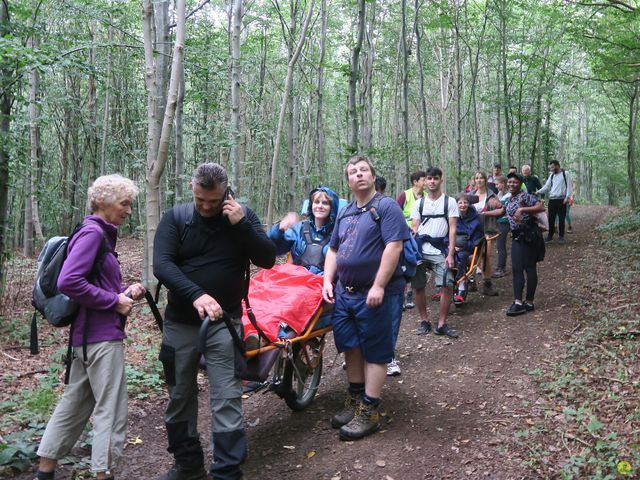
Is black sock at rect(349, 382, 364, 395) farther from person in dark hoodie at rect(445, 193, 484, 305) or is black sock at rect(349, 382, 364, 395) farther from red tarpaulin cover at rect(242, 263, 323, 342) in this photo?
person in dark hoodie at rect(445, 193, 484, 305)

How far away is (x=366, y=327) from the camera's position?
387 cm

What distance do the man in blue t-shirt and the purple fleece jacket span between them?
1.59m

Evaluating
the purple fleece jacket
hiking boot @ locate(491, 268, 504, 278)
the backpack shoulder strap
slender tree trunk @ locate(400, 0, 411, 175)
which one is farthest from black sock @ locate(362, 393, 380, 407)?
slender tree trunk @ locate(400, 0, 411, 175)

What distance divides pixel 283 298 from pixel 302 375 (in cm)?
88

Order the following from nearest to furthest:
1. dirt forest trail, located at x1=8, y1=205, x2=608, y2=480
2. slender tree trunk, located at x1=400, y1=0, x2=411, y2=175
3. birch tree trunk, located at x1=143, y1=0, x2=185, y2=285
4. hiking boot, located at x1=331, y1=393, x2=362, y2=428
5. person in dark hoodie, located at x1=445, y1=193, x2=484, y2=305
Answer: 1. dirt forest trail, located at x1=8, y1=205, x2=608, y2=480
2. hiking boot, located at x1=331, y1=393, x2=362, y2=428
3. birch tree trunk, located at x1=143, y1=0, x2=185, y2=285
4. person in dark hoodie, located at x1=445, y1=193, x2=484, y2=305
5. slender tree trunk, located at x1=400, y1=0, x2=411, y2=175

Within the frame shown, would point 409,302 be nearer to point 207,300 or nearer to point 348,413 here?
point 348,413

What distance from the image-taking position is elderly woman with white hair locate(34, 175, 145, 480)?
3.02 m

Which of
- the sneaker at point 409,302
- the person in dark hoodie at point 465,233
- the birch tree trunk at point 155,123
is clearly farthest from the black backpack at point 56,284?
the sneaker at point 409,302

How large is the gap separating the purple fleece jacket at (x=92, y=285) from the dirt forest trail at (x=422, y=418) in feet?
3.63

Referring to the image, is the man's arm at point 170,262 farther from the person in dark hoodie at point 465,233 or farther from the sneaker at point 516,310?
the sneaker at point 516,310

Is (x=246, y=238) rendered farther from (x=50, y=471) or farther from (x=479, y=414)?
(x=479, y=414)

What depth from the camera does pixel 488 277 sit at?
27.8 ft

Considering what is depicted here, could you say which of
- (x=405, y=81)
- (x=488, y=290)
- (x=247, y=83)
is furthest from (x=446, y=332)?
(x=247, y=83)

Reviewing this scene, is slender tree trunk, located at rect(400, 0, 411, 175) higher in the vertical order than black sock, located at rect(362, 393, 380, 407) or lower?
higher
